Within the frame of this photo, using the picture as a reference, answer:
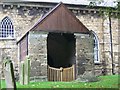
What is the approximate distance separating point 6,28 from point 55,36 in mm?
4778

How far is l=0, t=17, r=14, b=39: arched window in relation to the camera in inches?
1145

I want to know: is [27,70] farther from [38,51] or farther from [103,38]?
Answer: [103,38]

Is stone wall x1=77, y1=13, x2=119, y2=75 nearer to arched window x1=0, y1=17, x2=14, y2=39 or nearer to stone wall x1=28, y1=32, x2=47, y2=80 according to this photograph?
arched window x1=0, y1=17, x2=14, y2=39

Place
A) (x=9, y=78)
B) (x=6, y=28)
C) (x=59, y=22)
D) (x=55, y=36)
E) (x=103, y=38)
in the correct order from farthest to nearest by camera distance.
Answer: (x=103, y=38)
(x=6, y=28)
(x=55, y=36)
(x=59, y=22)
(x=9, y=78)

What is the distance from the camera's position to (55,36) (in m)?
27.7

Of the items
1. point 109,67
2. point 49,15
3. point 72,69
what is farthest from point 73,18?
point 109,67

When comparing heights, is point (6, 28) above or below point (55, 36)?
above

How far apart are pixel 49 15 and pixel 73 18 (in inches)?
72.3

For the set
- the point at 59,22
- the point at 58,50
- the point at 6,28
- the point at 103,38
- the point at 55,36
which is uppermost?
the point at 59,22

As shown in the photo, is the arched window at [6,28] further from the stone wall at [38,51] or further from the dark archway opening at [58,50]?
the stone wall at [38,51]

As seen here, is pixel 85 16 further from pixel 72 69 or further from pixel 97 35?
pixel 72 69

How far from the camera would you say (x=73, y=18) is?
77.8 feet

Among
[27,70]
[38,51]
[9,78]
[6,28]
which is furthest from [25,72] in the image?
[6,28]

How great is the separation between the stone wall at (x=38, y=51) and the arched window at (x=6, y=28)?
22.3 ft
